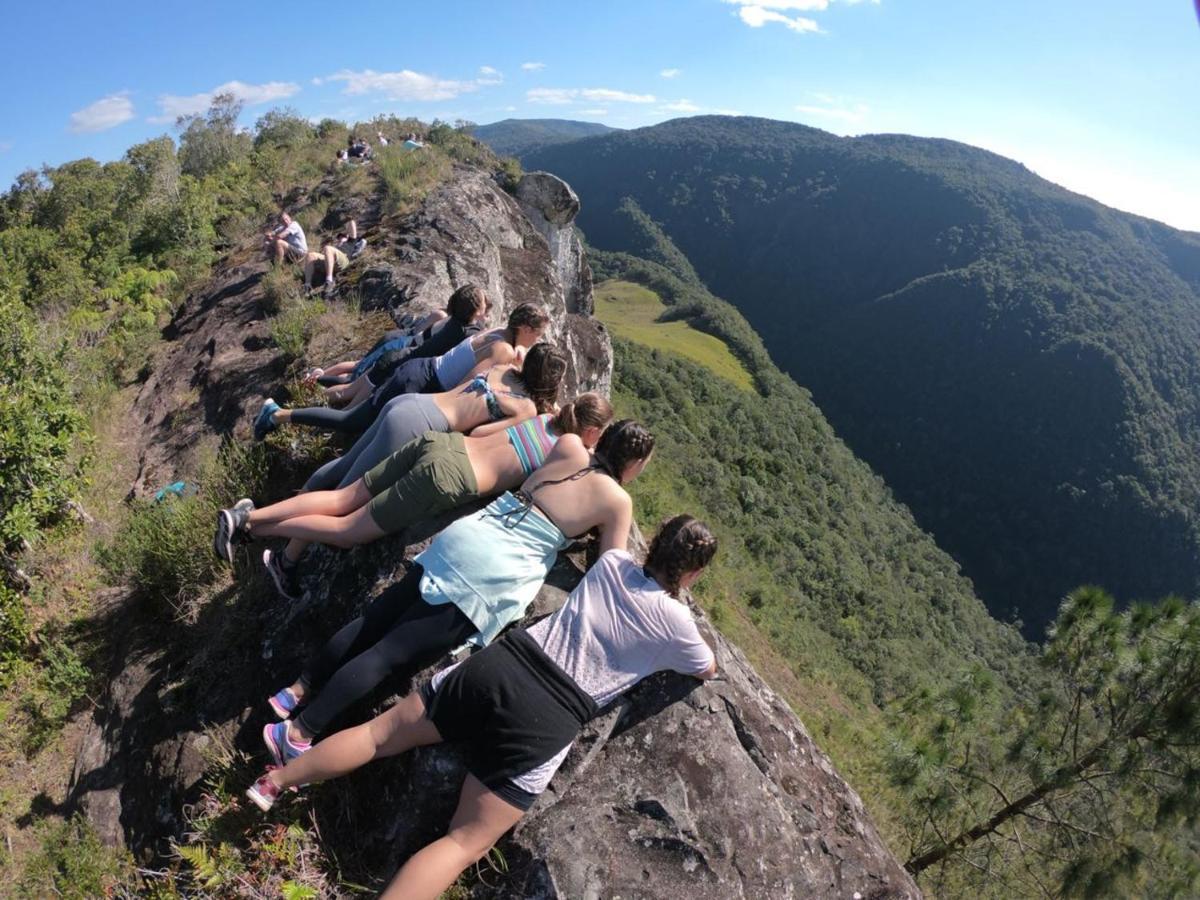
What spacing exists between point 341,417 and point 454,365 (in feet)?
3.23

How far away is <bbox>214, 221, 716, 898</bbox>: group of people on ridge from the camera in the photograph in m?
2.67

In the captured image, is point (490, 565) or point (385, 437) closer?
point (490, 565)

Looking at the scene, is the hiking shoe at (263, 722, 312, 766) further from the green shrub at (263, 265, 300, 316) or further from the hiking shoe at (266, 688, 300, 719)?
the green shrub at (263, 265, 300, 316)

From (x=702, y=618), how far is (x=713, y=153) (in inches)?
7533

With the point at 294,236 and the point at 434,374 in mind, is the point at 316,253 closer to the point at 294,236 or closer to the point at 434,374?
the point at 294,236

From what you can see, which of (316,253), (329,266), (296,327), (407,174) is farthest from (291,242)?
(407,174)

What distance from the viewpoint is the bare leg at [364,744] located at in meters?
2.77

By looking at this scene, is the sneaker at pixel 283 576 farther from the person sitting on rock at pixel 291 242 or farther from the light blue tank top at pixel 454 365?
the person sitting on rock at pixel 291 242

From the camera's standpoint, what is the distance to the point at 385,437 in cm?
409

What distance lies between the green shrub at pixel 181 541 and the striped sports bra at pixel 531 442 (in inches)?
94.5

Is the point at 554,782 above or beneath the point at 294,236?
beneath

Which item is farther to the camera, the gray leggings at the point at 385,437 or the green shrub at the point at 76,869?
the gray leggings at the point at 385,437

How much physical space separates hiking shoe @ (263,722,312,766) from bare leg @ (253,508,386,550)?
3.43 ft

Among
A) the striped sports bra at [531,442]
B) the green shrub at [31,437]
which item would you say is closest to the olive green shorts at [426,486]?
the striped sports bra at [531,442]
